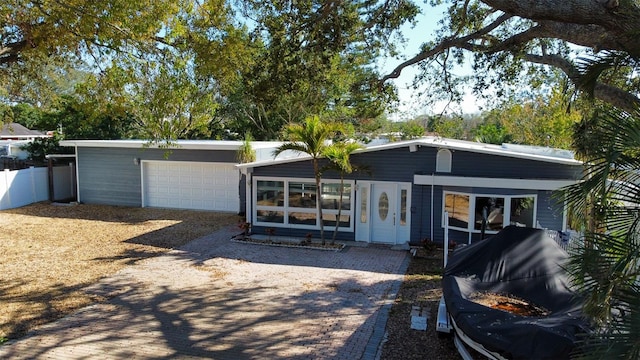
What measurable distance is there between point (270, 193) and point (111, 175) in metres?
9.88

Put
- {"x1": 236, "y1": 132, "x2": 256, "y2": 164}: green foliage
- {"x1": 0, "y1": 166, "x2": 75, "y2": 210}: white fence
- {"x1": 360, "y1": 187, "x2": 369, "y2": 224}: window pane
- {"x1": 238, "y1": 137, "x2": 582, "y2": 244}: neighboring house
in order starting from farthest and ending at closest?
{"x1": 0, "y1": 166, "x2": 75, "y2": 210}: white fence, {"x1": 236, "y1": 132, "x2": 256, "y2": 164}: green foliage, {"x1": 360, "y1": 187, "x2": 369, "y2": 224}: window pane, {"x1": 238, "y1": 137, "x2": 582, "y2": 244}: neighboring house

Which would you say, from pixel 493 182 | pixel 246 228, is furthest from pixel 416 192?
pixel 246 228

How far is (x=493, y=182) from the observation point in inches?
510

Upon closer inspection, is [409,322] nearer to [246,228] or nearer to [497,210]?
[497,210]

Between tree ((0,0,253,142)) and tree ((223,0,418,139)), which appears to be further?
tree ((223,0,418,139))

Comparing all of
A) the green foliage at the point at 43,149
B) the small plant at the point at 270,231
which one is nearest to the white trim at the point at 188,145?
the green foliage at the point at 43,149

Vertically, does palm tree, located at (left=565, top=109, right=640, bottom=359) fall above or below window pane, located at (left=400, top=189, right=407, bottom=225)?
above

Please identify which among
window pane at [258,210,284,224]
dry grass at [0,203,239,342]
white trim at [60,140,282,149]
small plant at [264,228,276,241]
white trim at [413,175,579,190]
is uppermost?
white trim at [60,140,282,149]

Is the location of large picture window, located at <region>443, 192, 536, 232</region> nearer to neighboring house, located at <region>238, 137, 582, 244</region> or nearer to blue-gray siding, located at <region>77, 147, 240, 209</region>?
neighboring house, located at <region>238, 137, 582, 244</region>

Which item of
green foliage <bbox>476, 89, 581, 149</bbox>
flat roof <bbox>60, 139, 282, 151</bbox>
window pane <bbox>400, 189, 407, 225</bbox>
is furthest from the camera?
green foliage <bbox>476, 89, 581, 149</bbox>

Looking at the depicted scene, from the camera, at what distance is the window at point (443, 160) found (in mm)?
13602

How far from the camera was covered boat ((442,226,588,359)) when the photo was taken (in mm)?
5312

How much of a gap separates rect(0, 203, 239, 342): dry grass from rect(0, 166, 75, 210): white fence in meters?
0.76

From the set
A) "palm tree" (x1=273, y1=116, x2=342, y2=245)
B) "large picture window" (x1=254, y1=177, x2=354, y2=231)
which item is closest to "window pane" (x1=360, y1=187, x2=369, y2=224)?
"large picture window" (x1=254, y1=177, x2=354, y2=231)
